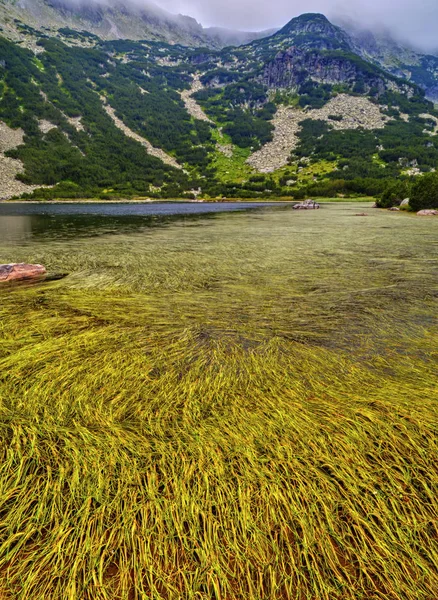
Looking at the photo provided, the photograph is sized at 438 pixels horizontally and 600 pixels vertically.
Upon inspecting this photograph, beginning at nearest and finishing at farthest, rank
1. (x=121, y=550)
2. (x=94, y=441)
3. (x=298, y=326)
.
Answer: (x=121, y=550)
(x=94, y=441)
(x=298, y=326)

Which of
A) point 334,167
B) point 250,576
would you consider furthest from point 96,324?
point 334,167

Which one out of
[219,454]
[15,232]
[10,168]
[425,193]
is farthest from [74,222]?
[10,168]

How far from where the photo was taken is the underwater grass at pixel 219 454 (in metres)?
2.02

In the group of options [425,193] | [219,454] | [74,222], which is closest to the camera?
[219,454]

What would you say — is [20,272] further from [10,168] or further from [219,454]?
[10,168]

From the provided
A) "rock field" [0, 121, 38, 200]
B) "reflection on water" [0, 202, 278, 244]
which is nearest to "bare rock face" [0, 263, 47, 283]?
"reflection on water" [0, 202, 278, 244]

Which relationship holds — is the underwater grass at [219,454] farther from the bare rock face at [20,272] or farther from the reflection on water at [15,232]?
the reflection on water at [15,232]

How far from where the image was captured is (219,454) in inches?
117

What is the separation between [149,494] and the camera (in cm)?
252

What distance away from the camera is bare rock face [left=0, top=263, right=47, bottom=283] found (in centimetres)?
971

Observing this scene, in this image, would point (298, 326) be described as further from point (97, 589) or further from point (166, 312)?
point (97, 589)

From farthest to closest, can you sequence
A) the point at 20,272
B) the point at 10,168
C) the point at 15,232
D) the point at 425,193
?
the point at 10,168 → the point at 425,193 → the point at 15,232 → the point at 20,272

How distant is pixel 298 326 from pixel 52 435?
4840mm

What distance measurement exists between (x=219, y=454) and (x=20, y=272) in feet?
33.1
